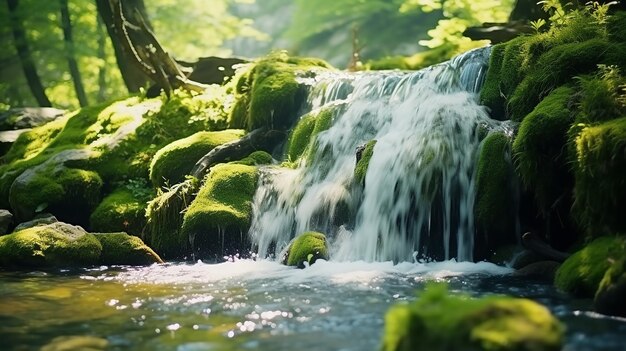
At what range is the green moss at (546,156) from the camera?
738 centimetres

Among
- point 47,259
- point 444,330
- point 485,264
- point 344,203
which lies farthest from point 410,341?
point 47,259

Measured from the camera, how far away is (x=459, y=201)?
27.5 feet

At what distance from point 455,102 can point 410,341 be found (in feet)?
23.0

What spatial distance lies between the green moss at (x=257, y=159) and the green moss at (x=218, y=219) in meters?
1.03

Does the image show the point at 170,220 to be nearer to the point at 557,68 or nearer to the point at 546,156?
the point at 546,156

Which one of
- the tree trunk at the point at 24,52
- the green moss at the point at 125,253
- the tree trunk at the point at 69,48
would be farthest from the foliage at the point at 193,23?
the green moss at the point at 125,253

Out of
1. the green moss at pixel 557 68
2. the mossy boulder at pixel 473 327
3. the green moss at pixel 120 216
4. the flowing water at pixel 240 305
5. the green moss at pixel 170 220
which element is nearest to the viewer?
the mossy boulder at pixel 473 327

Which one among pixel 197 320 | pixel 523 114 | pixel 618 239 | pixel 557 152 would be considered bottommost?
pixel 197 320

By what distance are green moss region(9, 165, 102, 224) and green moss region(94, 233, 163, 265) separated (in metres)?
2.48

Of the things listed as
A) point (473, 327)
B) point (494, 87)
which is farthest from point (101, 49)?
point (473, 327)

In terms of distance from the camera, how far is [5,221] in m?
Answer: 11.4

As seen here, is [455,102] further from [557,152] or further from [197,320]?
[197,320]

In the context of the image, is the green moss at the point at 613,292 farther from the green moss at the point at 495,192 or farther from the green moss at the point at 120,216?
the green moss at the point at 120,216

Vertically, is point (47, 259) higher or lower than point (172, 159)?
lower
